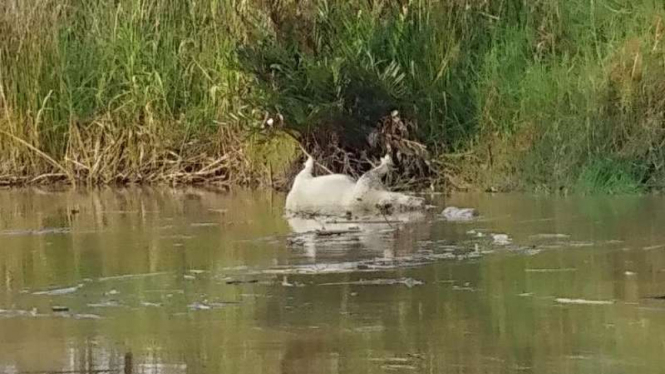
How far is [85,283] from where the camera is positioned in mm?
6812

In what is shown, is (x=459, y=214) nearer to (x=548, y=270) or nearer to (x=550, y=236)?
(x=550, y=236)

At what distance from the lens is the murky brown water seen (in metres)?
5.04

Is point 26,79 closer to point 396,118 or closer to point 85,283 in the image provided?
point 396,118

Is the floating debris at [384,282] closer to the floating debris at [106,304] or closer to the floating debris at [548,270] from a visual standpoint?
the floating debris at [548,270]

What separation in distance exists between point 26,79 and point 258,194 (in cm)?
304

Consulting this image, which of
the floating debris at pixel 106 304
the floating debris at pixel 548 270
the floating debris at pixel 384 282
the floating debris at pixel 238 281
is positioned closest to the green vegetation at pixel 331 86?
the floating debris at pixel 548 270

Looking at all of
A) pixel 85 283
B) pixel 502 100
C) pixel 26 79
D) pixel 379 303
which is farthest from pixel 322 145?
pixel 379 303

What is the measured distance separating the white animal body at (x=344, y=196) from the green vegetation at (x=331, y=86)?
4.82ft

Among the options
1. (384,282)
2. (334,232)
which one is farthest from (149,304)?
(334,232)

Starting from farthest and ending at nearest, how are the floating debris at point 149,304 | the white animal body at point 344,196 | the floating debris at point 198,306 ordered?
1. the white animal body at point 344,196
2. the floating debris at point 149,304
3. the floating debris at point 198,306

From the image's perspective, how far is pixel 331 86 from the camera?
36.9 ft

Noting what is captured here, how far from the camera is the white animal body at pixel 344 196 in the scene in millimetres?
9352

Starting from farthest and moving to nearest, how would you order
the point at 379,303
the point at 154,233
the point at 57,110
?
the point at 57,110, the point at 154,233, the point at 379,303

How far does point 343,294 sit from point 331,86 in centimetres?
515
